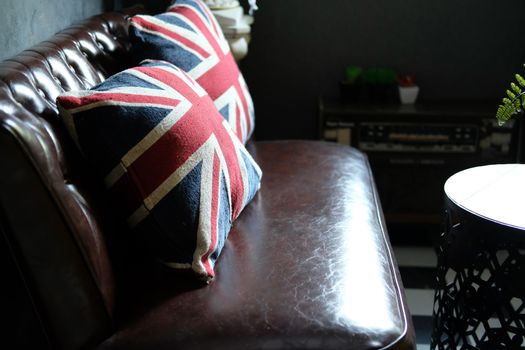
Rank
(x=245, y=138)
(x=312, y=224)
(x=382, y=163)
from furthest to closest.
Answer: (x=382, y=163) < (x=245, y=138) < (x=312, y=224)

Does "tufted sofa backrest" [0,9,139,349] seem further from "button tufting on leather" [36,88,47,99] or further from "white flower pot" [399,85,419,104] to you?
"white flower pot" [399,85,419,104]

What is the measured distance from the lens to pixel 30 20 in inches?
65.7

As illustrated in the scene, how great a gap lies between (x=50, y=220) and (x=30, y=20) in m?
0.82

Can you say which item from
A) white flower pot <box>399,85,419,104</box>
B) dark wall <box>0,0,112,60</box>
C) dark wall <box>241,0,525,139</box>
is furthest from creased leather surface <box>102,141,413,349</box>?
dark wall <box>241,0,525,139</box>

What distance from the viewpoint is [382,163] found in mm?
2574

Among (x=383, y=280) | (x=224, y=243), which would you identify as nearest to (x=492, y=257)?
(x=383, y=280)

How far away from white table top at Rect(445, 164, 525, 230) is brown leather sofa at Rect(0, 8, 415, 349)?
21 centimetres

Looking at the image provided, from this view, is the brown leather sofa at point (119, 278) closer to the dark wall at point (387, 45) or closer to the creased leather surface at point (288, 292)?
the creased leather surface at point (288, 292)

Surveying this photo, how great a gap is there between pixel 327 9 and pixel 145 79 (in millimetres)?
1609

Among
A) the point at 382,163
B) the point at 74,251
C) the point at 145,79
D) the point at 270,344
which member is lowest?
the point at 382,163

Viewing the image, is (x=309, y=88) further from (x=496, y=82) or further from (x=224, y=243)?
(x=224, y=243)

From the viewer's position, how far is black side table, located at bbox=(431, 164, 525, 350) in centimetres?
124

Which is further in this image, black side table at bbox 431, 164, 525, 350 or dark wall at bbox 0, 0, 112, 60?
dark wall at bbox 0, 0, 112, 60

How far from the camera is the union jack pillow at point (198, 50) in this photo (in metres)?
1.66
